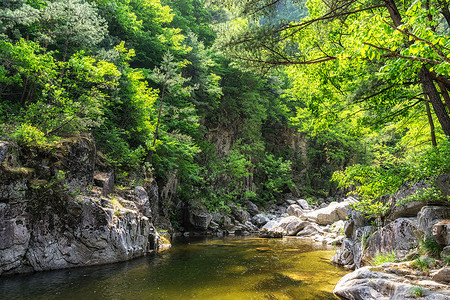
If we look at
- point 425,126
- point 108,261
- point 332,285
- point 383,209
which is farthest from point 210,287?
point 425,126

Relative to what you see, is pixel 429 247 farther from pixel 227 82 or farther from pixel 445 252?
pixel 227 82

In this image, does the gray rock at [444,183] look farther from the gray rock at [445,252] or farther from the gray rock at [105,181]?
the gray rock at [105,181]

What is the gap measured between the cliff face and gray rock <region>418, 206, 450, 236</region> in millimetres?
8798

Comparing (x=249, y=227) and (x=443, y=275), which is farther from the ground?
(x=443, y=275)

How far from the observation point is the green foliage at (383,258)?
6.08m

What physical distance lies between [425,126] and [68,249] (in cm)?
1399

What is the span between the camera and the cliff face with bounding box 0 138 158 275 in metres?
6.94

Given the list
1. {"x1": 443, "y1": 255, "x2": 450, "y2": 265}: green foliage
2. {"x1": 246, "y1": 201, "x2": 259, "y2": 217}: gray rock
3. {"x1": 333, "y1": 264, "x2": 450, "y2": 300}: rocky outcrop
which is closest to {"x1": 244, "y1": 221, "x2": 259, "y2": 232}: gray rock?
{"x1": 246, "y1": 201, "x2": 259, "y2": 217}: gray rock

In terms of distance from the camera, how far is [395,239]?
20.9 ft

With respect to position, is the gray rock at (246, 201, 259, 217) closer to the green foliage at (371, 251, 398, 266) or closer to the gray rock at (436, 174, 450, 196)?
the green foliage at (371, 251, 398, 266)

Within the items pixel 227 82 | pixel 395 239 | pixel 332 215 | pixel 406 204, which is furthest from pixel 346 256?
pixel 227 82

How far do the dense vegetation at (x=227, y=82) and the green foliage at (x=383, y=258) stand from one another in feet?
4.37

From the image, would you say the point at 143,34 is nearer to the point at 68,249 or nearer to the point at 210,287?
the point at 68,249

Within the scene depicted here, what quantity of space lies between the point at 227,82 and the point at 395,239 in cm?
2178
